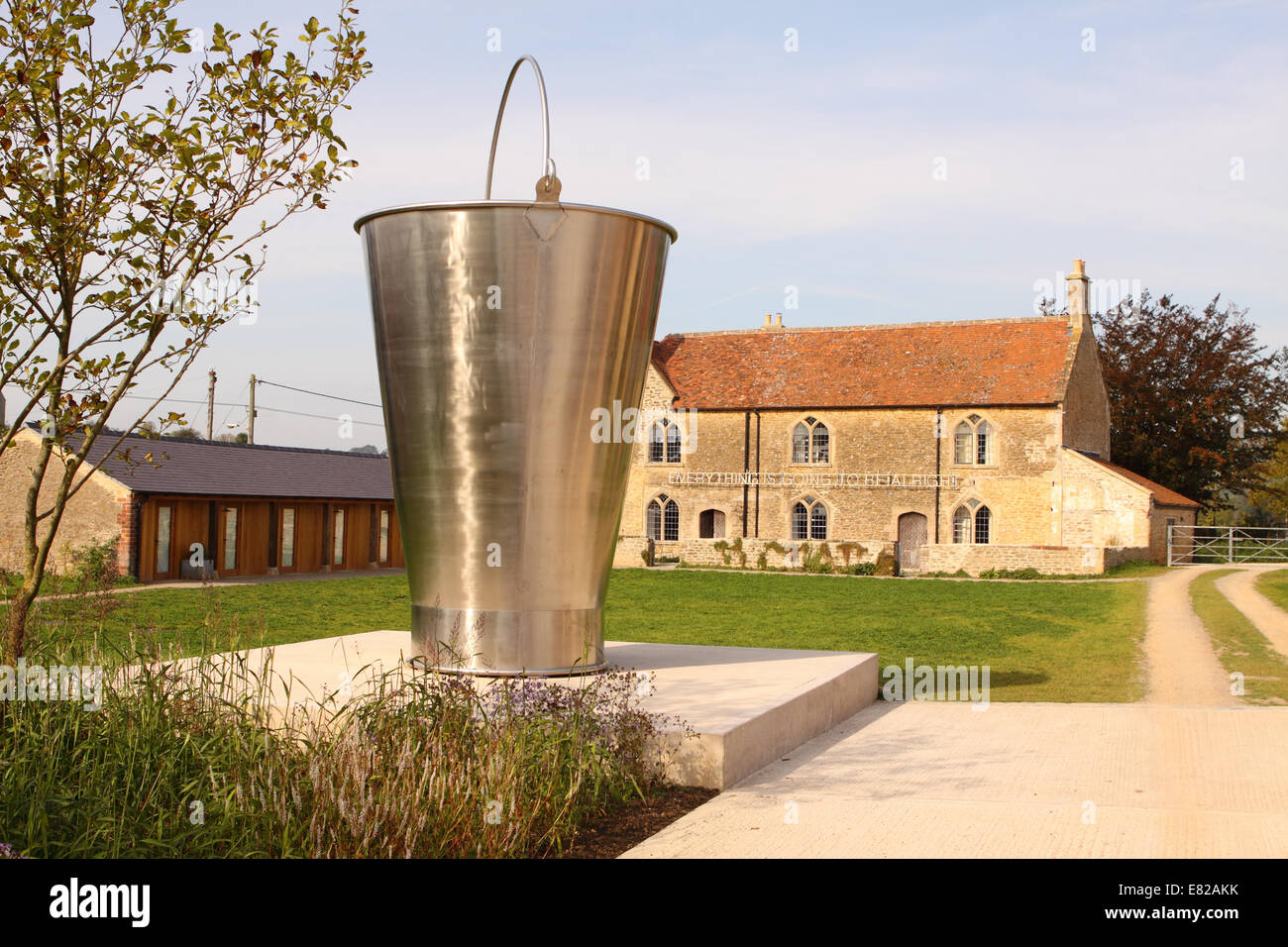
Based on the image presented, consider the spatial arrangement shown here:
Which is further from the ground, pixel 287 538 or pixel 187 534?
pixel 187 534

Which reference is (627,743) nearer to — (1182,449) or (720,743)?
(720,743)

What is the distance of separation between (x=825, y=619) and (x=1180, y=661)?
662 cm

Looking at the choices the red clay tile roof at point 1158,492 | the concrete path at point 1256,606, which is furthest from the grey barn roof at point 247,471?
the red clay tile roof at point 1158,492

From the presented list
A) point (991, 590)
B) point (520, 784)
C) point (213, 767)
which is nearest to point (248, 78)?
point (213, 767)

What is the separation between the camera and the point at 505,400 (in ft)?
27.0

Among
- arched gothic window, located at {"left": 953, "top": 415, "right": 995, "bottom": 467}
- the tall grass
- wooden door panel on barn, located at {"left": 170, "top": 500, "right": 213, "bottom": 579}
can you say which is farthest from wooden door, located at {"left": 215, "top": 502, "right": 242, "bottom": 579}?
arched gothic window, located at {"left": 953, "top": 415, "right": 995, "bottom": 467}

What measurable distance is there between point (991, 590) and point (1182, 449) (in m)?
22.4

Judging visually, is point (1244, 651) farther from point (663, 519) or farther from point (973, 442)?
point (663, 519)

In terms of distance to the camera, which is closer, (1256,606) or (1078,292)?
(1256,606)

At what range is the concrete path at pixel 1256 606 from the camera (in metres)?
17.5

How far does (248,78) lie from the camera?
249 inches

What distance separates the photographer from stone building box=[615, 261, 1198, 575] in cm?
3797

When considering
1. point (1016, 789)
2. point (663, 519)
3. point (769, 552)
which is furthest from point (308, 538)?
point (1016, 789)

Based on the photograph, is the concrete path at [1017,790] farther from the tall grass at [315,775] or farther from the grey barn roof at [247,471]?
the grey barn roof at [247,471]
